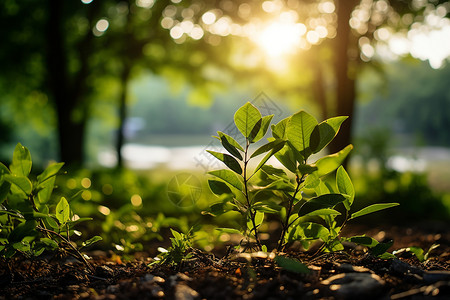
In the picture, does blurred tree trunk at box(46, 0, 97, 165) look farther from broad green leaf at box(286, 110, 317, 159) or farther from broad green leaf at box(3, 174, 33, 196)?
broad green leaf at box(286, 110, 317, 159)

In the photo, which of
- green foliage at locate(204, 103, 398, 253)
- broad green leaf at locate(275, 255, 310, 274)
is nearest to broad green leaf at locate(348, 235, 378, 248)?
green foliage at locate(204, 103, 398, 253)

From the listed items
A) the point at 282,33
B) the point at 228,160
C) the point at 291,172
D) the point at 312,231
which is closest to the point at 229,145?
the point at 228,160

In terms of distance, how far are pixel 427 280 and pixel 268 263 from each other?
2.04 feet

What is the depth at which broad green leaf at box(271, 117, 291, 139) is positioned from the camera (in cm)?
159

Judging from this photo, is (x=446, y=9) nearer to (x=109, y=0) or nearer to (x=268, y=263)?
(x=109, y=0)

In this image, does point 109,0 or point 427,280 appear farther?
point 109,0

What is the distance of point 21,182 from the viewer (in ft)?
5.04

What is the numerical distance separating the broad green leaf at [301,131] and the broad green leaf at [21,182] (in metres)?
1.07

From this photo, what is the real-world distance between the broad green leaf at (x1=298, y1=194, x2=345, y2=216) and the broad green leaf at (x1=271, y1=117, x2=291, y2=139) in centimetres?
29

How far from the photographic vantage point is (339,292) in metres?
1.31

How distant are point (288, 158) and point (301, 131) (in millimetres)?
153

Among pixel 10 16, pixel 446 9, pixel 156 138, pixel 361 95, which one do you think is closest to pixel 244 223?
pixel 446 9

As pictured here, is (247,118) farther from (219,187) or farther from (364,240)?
(364,240)

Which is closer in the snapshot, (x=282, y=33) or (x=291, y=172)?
(x=291, y=172)
